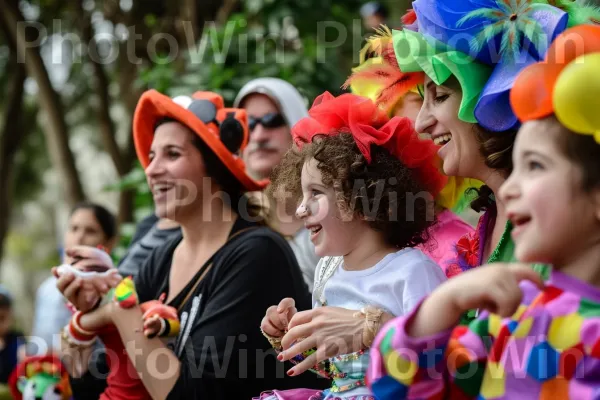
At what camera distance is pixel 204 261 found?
3.30 m

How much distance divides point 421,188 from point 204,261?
44.3 inches

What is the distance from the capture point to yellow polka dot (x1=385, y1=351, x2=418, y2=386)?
1.69 m

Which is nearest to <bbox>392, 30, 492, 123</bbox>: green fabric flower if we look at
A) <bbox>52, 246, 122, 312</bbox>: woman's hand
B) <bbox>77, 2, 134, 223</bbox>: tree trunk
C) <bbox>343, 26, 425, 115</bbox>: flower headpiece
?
<bbox>343, 26, 425, 115</bbox>: flower headpiece

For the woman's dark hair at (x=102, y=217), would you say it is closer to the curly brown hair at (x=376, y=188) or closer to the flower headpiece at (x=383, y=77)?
the flower headpiece at (x=383, y=77)

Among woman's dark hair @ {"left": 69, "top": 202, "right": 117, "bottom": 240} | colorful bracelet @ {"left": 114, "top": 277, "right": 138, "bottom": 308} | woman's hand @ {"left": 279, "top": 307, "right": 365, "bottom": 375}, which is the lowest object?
woman's dark hair @ {"left": 69, "top": 202, "right": 117, "bottom": 240}

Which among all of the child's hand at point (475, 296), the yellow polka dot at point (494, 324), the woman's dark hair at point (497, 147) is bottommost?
the yellow polka dot at point (494, 324)

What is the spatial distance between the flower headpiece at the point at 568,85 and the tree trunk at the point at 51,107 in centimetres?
804

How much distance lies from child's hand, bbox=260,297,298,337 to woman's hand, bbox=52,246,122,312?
3.54ft

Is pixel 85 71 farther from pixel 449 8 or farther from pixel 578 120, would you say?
pixel 578 120

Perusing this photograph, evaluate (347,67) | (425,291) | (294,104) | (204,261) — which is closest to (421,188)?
(425,291)

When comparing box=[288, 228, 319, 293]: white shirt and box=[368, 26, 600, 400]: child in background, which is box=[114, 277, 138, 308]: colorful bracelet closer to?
box=[288, 228, 319, 293]: white shirt

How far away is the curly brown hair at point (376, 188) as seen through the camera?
7.87 ft

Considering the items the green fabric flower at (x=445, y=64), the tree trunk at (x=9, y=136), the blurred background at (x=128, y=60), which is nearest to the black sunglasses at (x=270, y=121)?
the blurred background at (x=128, y=60)

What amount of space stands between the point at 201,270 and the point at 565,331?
1.88 meters
